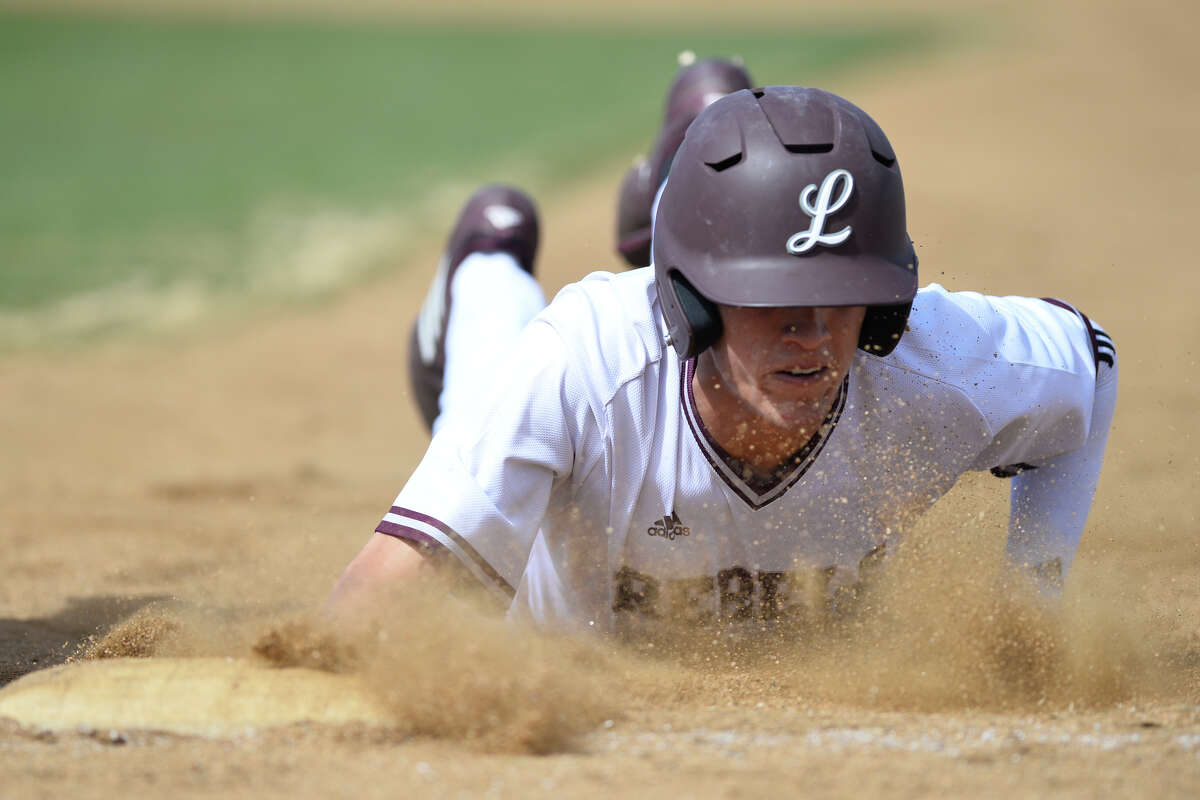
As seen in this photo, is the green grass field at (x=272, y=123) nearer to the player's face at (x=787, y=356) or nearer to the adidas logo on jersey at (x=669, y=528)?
the adidas logo on jersey at (x=669, y=528)

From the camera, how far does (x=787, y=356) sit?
2.38 meters

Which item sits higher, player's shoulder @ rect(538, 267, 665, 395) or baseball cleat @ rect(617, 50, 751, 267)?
baseball cleat @ rect(617, 50, 751, 267)

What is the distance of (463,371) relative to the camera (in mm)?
3965

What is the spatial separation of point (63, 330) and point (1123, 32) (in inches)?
528

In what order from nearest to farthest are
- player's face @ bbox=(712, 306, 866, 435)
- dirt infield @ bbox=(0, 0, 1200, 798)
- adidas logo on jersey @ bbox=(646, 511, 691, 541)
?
dirt infield @ bbox=(0, 0, 1200, 798) → player's face @ bbox=(712, 306, 866, 435) → adidas logo on jersey @ bbox=(646, 511, 691, 541)

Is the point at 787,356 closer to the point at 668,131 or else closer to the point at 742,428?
the point at 742,428

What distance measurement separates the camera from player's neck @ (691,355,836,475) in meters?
2.51

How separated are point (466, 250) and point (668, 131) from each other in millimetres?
Result: 831

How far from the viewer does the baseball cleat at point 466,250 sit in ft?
14.7

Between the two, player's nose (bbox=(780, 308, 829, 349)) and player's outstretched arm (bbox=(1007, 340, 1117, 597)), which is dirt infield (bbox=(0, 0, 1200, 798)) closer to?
player's outstretched arm (bbox=(1007, 340, 1117, 597))

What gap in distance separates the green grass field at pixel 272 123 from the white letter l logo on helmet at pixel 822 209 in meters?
7.95

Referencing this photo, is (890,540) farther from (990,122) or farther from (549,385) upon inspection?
(990,122)

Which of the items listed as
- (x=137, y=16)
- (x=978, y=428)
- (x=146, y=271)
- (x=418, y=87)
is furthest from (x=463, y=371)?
(x=137, y=16)

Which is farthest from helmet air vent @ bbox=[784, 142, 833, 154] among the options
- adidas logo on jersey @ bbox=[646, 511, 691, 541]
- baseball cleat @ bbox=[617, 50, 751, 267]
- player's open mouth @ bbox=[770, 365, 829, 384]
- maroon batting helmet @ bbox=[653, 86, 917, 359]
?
baseball cleat @ bbox=[617, 50, 751, 267]
